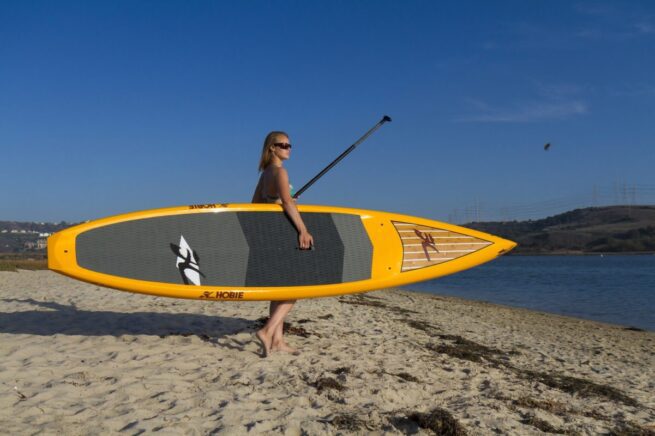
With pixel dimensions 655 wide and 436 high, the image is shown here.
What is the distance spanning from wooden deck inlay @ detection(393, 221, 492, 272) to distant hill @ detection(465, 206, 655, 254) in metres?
69.2

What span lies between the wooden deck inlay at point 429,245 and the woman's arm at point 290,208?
1172mm

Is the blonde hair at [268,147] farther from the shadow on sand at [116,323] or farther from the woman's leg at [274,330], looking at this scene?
the shadow on sand at [116,323]

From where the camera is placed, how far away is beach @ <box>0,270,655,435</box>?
9.06ft

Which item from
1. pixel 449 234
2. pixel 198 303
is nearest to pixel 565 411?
pixel 449 234

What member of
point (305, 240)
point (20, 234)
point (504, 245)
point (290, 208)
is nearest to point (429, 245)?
point (504, 245)

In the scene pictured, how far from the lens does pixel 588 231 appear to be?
85500 millimetres

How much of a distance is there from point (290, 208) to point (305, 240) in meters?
0.34

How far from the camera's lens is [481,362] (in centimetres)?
473

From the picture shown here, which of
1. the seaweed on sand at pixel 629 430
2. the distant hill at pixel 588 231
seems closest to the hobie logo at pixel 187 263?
the seaweed on sand at pixel 629 430

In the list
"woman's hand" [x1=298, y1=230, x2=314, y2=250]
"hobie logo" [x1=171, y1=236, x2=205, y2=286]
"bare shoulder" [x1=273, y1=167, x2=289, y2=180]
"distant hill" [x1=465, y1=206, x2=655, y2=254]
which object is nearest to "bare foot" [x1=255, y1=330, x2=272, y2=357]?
"hobie logo" [x1=171, y1=236, x2=205, y2=286]

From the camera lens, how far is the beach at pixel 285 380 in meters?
2.76

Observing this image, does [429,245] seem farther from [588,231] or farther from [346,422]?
[588,231]

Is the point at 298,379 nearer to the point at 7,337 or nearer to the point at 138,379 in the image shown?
the point at 138,379

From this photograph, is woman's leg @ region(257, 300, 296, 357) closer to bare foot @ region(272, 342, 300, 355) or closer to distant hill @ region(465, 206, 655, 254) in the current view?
bare foot @ region(272, 342, 300, 355)
